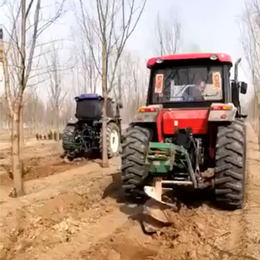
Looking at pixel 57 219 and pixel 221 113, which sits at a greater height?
pixel 221 113

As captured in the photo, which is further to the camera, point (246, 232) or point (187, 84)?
point (187, 84)

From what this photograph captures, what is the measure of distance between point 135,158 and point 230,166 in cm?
139

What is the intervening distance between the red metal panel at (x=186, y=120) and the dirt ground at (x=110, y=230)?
3.87ft

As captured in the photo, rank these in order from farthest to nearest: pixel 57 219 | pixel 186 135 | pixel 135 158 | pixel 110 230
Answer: pixel 135 158
pixel 186 135
pixel 57 219
pixel 110 230

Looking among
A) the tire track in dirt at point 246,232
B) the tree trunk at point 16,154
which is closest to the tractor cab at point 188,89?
the tire track in dirt at point 246,232

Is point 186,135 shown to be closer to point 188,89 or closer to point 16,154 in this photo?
point 188,89

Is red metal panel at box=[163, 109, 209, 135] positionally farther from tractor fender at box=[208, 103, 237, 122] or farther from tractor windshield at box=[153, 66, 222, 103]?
tractor windshield at box=[153, 66, 222, 103]

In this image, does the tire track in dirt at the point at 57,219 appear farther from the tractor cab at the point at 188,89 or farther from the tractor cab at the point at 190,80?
the tractor cab at the point at 190,80

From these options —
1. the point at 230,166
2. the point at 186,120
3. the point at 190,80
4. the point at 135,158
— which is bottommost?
the point at 230,166

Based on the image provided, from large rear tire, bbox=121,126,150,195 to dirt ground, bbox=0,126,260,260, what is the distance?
45 centimetres

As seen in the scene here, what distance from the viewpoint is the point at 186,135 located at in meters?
6.34

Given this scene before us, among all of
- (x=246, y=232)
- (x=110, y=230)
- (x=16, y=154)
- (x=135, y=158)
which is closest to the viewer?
(x=246, y=232)

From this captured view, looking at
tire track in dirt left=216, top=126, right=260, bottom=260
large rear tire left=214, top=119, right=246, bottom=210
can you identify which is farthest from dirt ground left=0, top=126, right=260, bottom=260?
large rear tire left=214, top=119, right=246, bottom=210

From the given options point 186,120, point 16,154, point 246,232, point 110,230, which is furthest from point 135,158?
point 16,154
